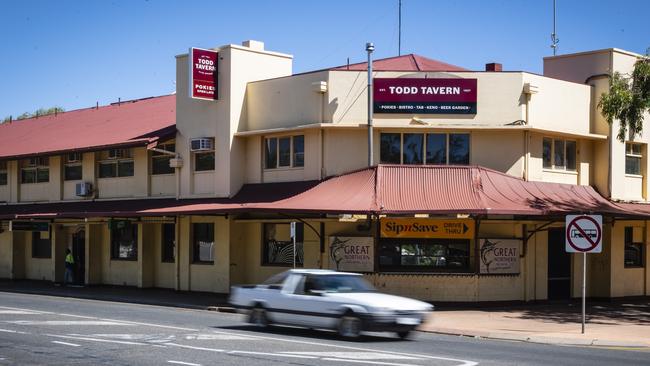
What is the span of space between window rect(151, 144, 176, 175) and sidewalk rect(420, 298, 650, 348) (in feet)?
43.8

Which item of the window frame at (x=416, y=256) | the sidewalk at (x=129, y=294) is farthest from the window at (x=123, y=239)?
the window frame at (x=416, y=256)

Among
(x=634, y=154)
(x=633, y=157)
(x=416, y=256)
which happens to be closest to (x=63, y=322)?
(x=416, y=256)

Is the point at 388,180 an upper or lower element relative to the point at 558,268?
upper

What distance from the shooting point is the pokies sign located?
93.1 ft

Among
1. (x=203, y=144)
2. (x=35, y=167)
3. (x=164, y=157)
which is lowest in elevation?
(x=35, y=167)

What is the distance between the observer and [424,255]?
91.5 ft

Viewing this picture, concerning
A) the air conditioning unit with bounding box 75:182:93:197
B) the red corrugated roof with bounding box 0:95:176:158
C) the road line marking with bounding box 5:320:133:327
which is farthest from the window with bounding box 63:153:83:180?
the road line marking with bounding box 5:320:133:327

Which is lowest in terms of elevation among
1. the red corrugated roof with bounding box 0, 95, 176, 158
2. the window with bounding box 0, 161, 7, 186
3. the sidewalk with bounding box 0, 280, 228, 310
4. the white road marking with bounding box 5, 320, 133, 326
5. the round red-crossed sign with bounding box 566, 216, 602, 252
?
the sidewalk with bounding box 0, 280, 228, 310

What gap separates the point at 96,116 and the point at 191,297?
14.8 m

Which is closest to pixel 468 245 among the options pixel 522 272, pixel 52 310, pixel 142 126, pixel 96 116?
pixel 522 272

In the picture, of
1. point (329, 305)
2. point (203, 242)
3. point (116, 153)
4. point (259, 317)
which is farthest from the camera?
point (116, 153)

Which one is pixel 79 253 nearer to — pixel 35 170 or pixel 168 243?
pixel 35 170

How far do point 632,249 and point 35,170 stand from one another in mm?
26580

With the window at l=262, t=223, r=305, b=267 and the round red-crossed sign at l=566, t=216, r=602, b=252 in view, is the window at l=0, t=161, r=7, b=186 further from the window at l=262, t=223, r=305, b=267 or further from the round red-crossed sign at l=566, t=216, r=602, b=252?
the round red-crossed sign at l=566, t=216, r=602, b=252
